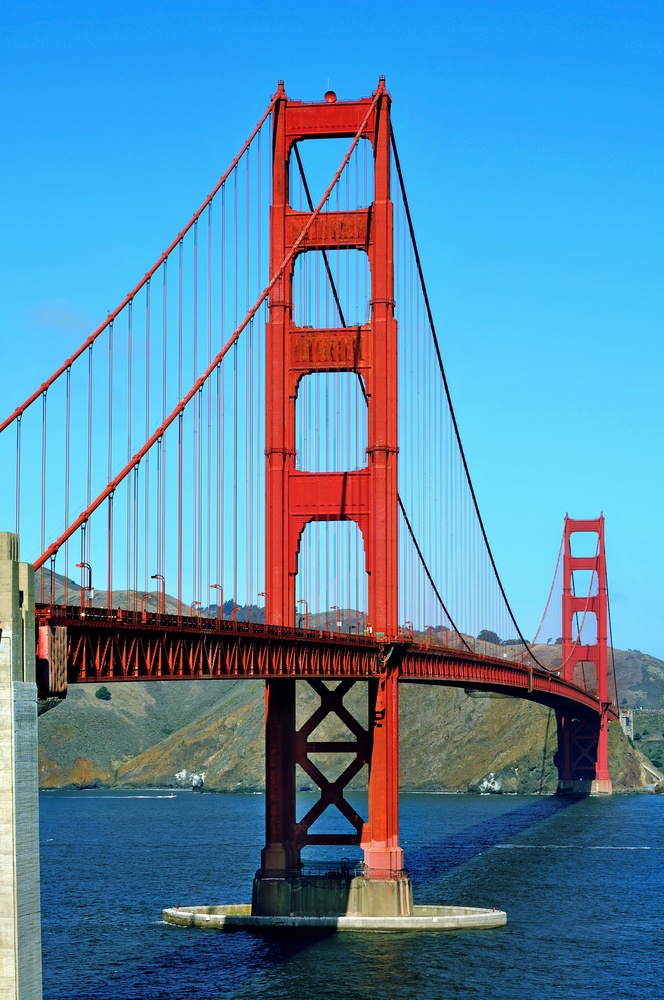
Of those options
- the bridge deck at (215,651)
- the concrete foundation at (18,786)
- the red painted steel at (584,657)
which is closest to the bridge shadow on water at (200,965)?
the bridge deck at (215,651)

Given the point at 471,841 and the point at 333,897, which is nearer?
the point at 333,897

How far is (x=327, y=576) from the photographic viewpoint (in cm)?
6062

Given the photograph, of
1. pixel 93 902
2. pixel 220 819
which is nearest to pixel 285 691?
pixel 93 902

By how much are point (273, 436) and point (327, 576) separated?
5335mm

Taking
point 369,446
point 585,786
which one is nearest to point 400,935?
point 369,446

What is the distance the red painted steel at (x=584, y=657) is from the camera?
512 ft

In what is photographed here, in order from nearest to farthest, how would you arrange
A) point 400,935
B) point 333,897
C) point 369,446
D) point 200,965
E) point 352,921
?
1. point 200,965
2. point 400,935
3. point 352,921
4. point 333,897
5. point 369,446

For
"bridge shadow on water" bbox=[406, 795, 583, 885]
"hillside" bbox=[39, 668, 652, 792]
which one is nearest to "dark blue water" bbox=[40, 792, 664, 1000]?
"bridge shadow on water" bbox=[406, 795, 583, 885]

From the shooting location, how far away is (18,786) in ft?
96.2

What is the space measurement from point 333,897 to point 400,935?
2832 millimetres

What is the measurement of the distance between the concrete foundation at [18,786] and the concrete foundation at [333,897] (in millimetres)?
27843

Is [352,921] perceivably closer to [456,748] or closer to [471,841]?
[471,841]

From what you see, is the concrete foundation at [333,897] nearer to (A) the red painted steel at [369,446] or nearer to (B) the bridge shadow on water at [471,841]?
(A) the red painted steel at [369,446]

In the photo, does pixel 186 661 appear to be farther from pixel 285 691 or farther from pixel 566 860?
pixel 566 860
